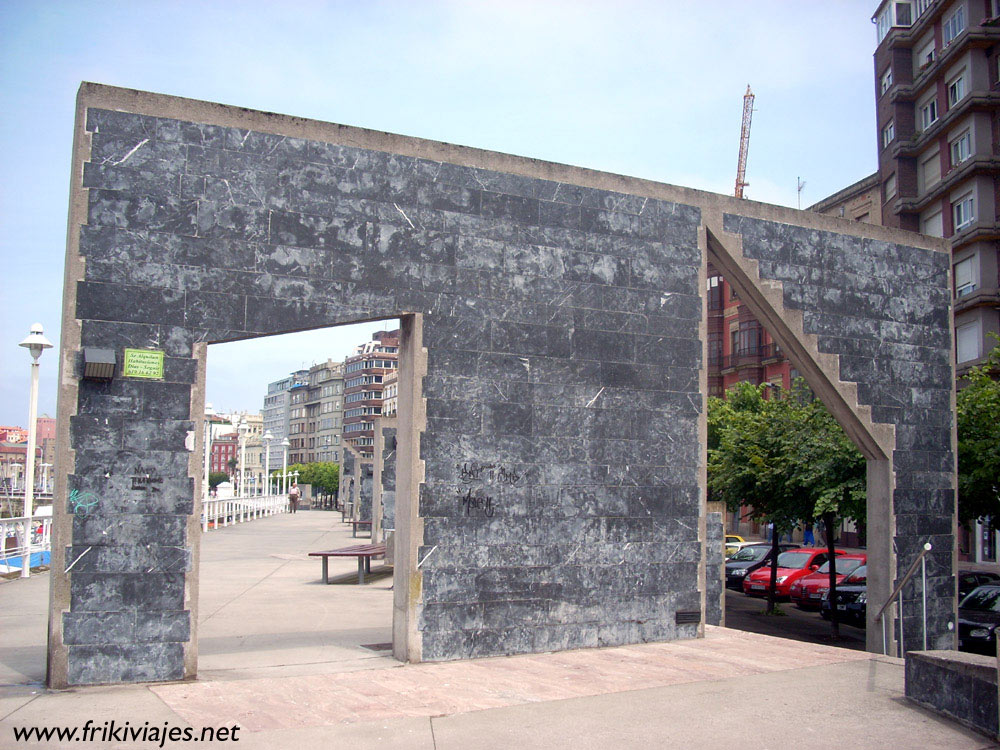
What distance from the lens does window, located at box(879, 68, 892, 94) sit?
42.8 m

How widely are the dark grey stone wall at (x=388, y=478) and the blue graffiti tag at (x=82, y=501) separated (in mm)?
13308

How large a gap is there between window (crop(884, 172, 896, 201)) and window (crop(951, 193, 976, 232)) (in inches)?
171

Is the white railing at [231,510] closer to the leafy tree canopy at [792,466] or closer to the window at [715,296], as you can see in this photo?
the leafy tree canopy at [792,466]

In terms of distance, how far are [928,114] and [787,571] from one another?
26588 mm

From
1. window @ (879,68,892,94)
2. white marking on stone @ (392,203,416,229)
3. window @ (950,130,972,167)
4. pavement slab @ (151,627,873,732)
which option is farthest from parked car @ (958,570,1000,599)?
window @ (879,68,892,94)

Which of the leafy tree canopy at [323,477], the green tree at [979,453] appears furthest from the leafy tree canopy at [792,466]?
the leafy tree canopy at [323,477]

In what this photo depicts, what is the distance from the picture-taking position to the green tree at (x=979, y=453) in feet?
49.4

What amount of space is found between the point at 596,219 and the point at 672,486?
3.35 meters

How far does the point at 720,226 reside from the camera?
1149cm

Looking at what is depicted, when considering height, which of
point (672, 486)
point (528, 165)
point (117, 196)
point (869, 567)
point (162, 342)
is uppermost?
point (528, 165)

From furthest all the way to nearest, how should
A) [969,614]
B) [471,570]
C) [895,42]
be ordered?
[895,42] < [969,614] < [471,570]

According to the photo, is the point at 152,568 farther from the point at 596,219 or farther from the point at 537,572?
the point at 596,219

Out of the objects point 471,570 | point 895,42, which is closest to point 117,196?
point 471,570

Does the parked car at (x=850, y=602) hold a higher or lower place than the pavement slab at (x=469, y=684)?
lower
